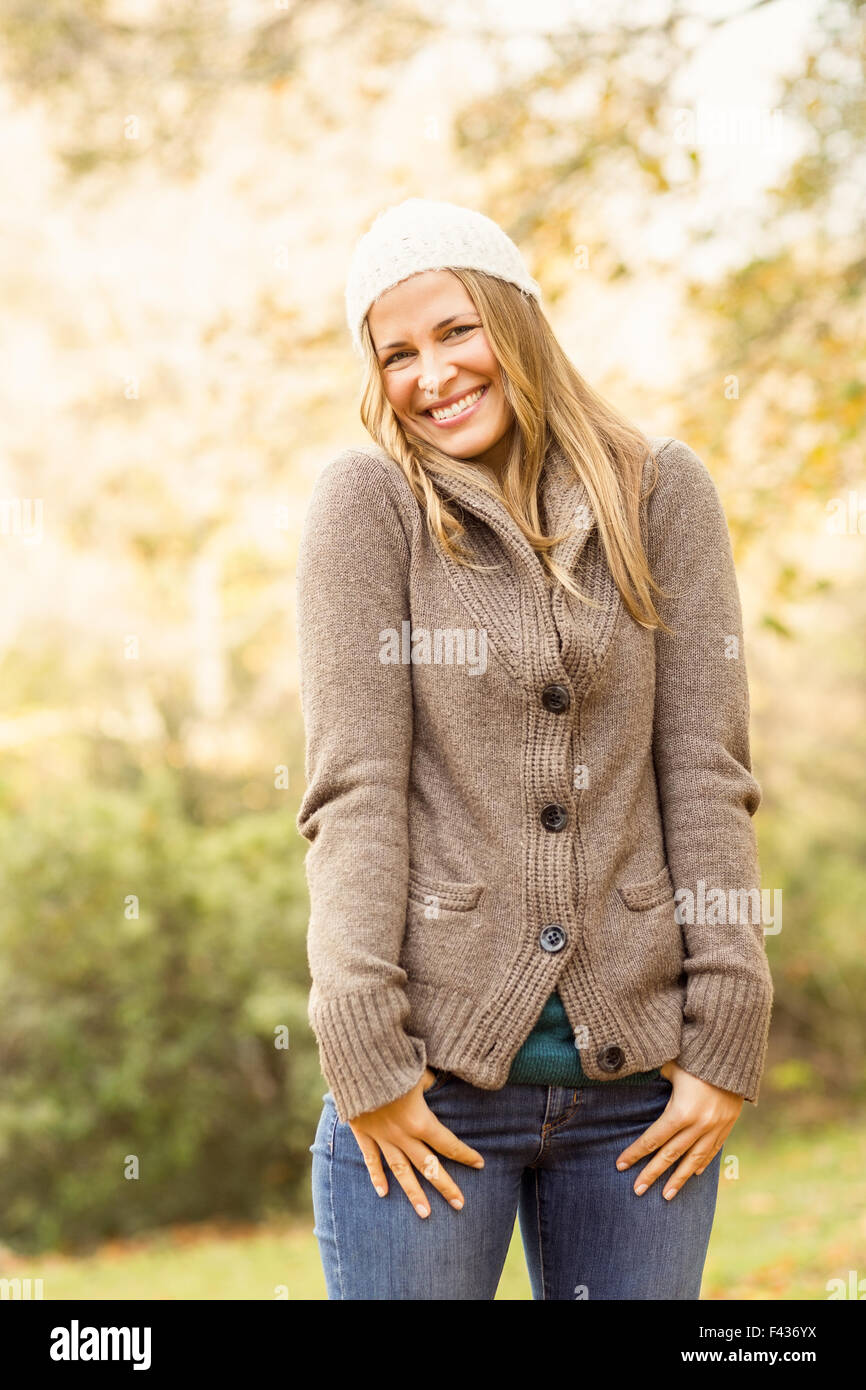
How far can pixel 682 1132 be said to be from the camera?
146 centimetres

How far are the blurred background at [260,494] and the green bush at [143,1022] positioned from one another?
0.06 feet

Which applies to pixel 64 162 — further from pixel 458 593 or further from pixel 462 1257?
pixel 462 1257

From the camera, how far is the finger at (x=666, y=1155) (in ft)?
4.75

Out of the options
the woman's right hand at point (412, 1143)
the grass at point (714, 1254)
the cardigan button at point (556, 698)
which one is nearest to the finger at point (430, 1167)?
the woman's right hand at point (412, 1143)

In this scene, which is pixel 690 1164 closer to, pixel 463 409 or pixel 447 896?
pixel 447 896

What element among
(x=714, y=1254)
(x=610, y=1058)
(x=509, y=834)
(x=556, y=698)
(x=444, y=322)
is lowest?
(x=714, y=1254)

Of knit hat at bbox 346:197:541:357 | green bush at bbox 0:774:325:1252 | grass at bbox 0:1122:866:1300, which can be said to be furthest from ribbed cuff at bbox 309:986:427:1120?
green bush at bbox 0:774:325:1252

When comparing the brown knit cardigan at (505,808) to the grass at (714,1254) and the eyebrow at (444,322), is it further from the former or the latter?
the grass at (714,1254)

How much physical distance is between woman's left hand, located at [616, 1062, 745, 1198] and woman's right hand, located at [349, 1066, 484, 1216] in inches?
8.3

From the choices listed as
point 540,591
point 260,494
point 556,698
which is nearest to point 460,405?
point 540,591

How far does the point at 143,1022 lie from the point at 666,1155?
4993 mm

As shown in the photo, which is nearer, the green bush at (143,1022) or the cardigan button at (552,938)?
the cardigan button at (552,938)

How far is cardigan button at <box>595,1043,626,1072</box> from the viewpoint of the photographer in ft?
4.63

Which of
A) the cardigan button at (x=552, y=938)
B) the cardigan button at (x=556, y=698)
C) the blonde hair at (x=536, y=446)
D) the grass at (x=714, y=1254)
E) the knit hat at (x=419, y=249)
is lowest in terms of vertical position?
the grass at (x=714, y=1254)
